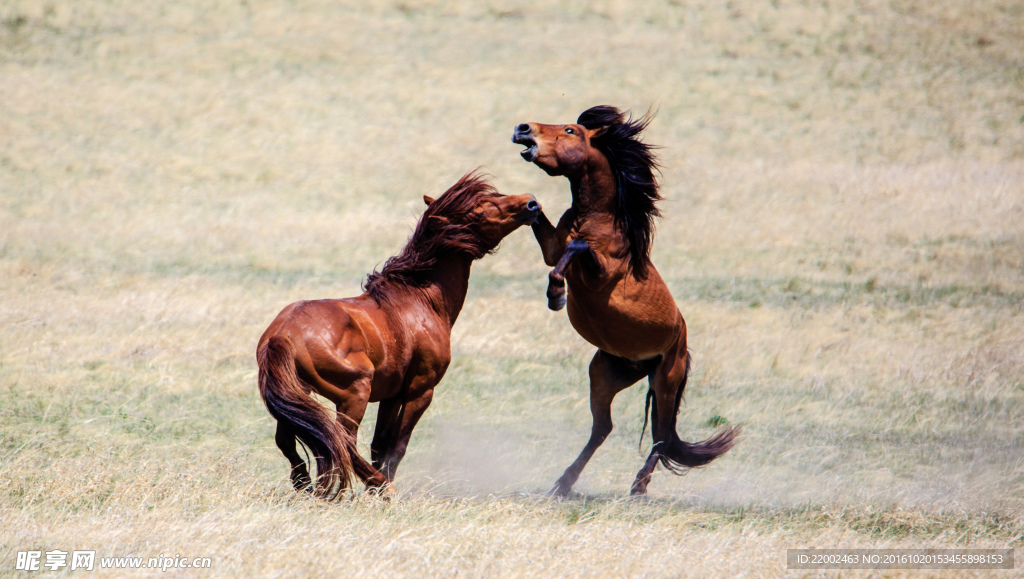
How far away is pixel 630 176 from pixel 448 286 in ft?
5.14

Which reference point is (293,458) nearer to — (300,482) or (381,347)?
(300,482)

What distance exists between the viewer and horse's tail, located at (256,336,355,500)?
17.6ft

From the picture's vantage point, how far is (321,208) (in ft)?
60.0

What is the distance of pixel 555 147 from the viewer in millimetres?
6445

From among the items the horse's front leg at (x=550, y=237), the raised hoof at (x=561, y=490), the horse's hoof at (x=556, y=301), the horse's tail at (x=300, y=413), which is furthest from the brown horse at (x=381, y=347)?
the raised hoof at (x=561, y=490)

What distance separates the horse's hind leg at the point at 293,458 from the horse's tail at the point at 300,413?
0.20m

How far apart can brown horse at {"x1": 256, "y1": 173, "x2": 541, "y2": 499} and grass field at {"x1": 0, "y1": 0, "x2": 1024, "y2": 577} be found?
1.18ft

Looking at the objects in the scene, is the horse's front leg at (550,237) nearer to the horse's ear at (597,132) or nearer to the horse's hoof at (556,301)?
the horse's hoof at (556,301)

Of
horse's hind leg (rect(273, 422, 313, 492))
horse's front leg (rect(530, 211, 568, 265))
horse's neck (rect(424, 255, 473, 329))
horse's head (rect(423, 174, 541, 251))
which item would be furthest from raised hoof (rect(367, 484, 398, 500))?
horse's front leg (rect(530, 211, 568, 265))

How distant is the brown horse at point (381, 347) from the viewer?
17.8ft

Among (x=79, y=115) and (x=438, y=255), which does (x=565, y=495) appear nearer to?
(x=438, y=255)

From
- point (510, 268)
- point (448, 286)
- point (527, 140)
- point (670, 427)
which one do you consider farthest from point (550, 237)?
point (510, 268)

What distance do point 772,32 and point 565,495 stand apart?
2463 centimetres

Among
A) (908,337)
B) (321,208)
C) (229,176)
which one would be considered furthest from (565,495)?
(229,176)
